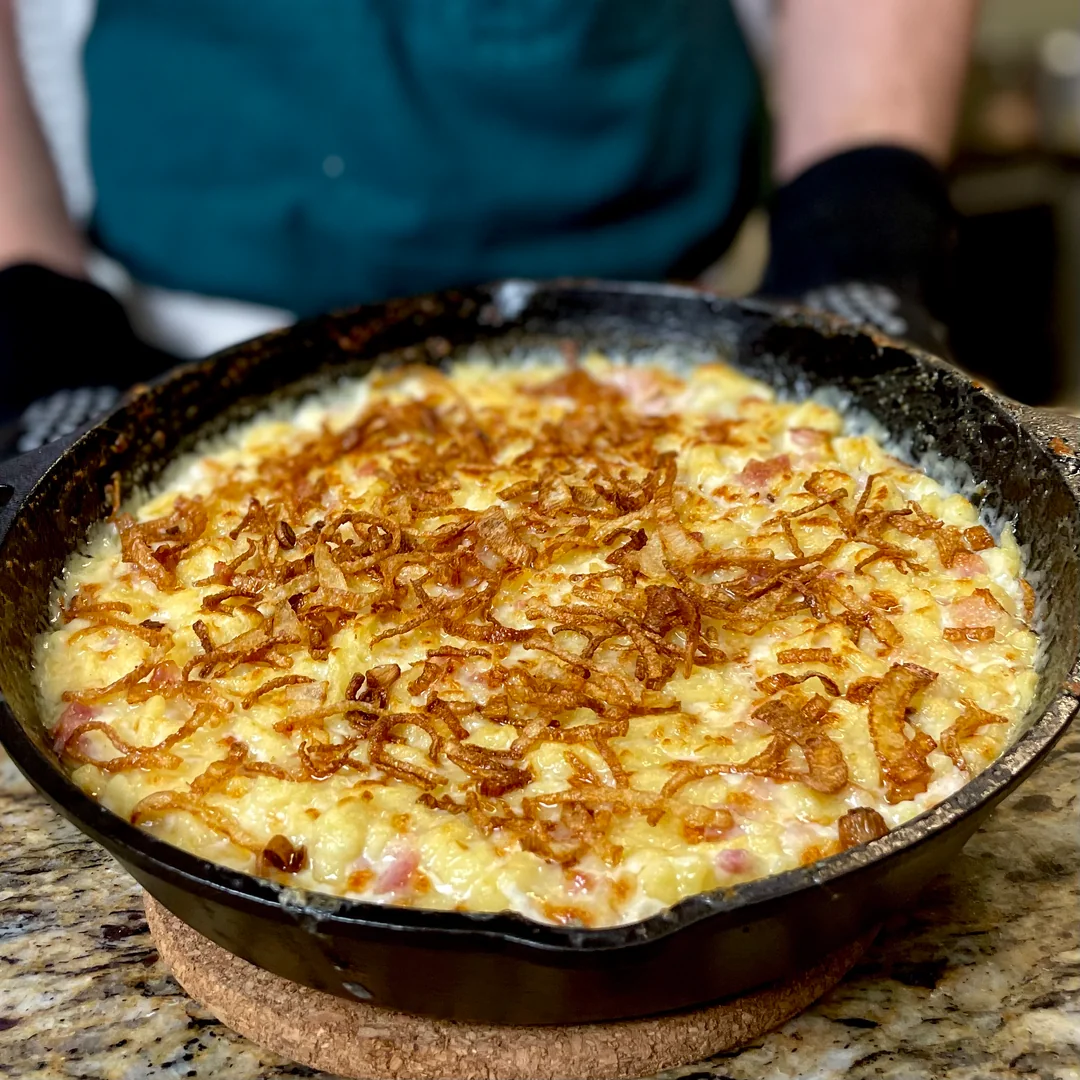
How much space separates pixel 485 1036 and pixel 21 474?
1.11 meters

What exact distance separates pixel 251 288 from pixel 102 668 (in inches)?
56.2

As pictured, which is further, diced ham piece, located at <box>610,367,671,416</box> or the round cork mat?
diced ham piece, located at <box>610,367,671,416</box>

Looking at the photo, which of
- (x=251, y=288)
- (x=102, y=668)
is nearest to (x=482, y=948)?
(x=102, y=668)

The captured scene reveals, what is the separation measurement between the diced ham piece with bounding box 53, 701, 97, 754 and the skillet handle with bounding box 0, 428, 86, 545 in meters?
0.30

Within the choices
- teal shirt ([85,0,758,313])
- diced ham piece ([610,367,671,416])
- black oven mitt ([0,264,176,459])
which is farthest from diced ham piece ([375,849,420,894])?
teal shirt ([85,0,758,313])

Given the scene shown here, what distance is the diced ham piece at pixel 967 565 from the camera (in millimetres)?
1746

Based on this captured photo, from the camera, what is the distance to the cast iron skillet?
3.59 ft

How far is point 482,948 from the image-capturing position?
3.51 ft

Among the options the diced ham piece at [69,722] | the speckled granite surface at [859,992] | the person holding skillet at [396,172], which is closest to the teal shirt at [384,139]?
the person holding skillet at [396,172]

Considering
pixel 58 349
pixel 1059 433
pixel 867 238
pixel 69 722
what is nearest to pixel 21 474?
pixel 69 722

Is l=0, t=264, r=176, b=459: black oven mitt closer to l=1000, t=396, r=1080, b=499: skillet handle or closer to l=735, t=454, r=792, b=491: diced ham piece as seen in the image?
l=735, t=454, r=792, b=491: diced ham piece

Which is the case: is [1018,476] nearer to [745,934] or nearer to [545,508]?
[545,508]

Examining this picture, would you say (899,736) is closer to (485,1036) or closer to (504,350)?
A: (485,1036)

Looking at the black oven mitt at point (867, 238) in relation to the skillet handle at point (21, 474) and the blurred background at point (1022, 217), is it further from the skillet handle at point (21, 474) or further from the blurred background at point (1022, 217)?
the blurred background at point (1022, 217)
